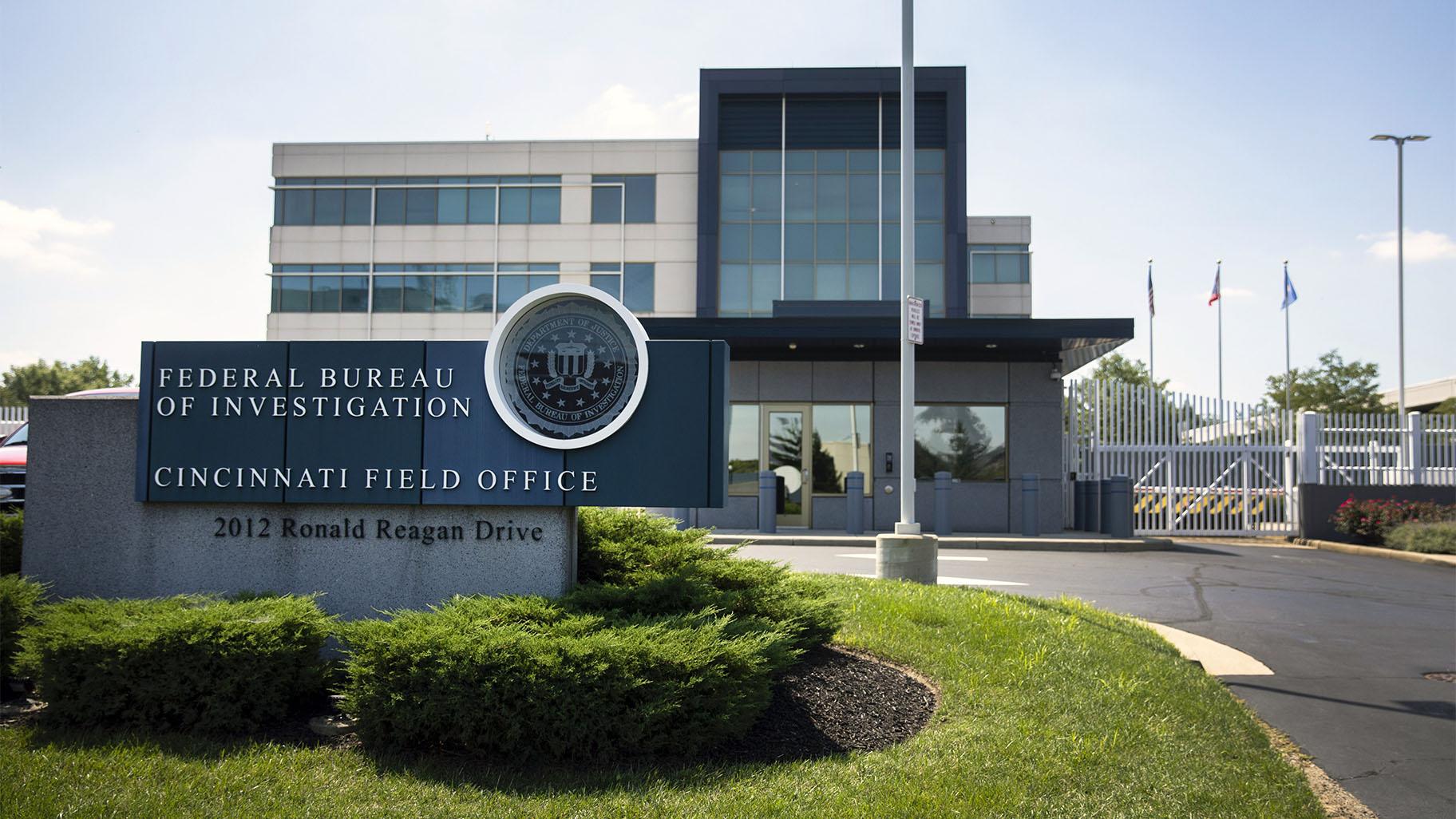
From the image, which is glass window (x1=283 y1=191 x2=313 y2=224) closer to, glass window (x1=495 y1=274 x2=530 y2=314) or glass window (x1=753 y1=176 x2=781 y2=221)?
glass window (x1=495 y1=274 x2=530 y2=314)

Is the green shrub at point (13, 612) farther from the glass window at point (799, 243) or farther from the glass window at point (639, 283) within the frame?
the glass window at point (639, 283)

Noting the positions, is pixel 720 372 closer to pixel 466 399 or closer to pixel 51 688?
pixel 466 399

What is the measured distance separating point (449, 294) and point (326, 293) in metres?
4.44

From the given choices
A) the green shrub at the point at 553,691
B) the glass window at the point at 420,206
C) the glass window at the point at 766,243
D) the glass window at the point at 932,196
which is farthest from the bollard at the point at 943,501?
the glass window at the point at 420,206

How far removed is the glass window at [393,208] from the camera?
3641cm

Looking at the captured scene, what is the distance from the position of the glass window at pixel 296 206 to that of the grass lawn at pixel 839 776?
3399 cm

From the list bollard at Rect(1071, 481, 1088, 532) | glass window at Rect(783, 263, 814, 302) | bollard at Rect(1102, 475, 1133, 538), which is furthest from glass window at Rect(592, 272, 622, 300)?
bollard at Rect(1102, 475, 1133, 538)

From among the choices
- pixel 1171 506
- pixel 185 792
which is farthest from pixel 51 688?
pixel 1171 506

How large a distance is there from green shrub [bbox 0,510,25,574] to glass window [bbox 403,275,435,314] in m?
28.7

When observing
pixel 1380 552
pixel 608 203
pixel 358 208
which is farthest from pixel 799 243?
pixel 1380 552

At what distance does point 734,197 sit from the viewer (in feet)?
112

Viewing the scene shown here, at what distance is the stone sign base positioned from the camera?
7.45 m

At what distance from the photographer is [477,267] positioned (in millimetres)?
36094

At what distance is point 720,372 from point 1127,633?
172 inches
